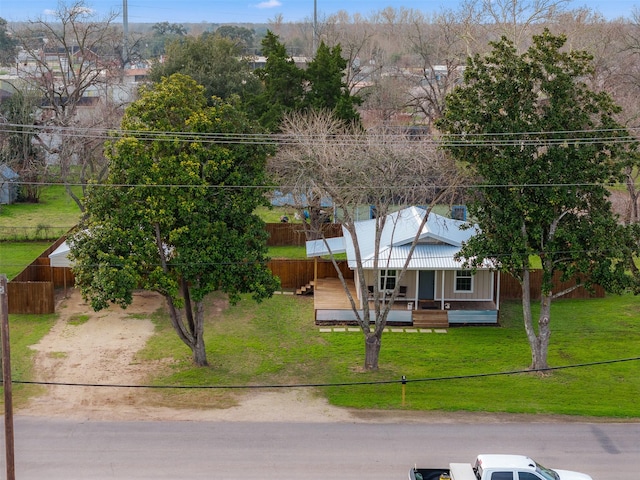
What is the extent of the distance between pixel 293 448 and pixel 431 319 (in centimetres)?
1389

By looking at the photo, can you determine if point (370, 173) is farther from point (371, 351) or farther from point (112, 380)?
point (112, 380)

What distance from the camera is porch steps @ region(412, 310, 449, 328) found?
35.7 m

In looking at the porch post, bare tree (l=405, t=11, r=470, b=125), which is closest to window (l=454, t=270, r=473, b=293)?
the porch post

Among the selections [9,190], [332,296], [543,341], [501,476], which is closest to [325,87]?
[332,296]

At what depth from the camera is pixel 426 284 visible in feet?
122

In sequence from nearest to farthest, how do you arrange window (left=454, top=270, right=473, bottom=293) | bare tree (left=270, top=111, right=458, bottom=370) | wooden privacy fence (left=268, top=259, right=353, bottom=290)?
bare tree (left=270, top=111, right=458, bottom=370) < window (left=454, top=270, right=473, bottom=293) < wooden privacy fence (left=268, top=259, right=353, bottom=290)

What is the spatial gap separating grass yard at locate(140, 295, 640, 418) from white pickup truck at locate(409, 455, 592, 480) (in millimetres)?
5480

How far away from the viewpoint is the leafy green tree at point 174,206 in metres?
27.5

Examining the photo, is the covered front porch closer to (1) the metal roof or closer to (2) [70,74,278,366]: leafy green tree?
(1) the metal roof

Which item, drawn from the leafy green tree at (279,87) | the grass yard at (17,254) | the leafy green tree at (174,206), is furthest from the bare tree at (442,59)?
the leafy green tree at (174,206)

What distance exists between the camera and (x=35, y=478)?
835 inches

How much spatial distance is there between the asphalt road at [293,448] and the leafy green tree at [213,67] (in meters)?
34.5

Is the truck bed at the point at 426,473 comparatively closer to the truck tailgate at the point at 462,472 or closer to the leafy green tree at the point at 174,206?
the truck tailgate at the point at 462,472

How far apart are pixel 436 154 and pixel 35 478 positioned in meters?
16.6
